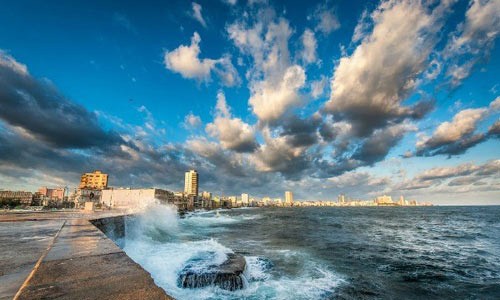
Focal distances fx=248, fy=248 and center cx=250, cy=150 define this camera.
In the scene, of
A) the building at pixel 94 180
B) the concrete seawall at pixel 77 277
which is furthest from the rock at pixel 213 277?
the building at pixel 94 180

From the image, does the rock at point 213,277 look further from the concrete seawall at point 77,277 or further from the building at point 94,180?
the building at point 94,180

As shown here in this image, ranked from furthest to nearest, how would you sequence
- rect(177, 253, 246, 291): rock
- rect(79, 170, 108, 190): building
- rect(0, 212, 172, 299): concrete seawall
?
rect(79, 170, 108, 190): building
rect(177, 253, 246, 291): rock
rect(0, 212, 172, 299): concrete seawall

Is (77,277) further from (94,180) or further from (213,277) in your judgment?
(94,180)

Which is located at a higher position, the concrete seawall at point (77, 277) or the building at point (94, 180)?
the building at point (94, 180)

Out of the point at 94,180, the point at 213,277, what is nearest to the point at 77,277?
the point at 213,277

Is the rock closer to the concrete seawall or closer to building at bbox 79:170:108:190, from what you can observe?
the concrete seawall

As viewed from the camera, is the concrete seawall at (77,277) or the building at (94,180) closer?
the concrete seawall at (77,277)

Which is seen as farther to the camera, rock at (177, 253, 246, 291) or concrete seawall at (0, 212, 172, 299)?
rock at (177, 253, 246, 291)

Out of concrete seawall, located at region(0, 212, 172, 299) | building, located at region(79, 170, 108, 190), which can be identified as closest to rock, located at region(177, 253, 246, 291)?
concrete seawall, located at region(0, 212, 172, 299)

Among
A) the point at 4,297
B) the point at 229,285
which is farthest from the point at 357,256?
the point at 4,297

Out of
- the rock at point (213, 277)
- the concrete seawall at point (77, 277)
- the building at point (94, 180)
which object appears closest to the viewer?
the concrete seawall at point (77, 277)

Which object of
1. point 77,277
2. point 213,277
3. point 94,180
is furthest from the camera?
point 94,180

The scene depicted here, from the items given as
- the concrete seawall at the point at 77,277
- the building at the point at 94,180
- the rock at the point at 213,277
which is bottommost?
the rock at the point at 213,277

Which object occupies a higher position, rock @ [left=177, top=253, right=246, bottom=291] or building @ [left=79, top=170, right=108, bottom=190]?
building @ [left=79, top=170, right=108, bottom=190]
